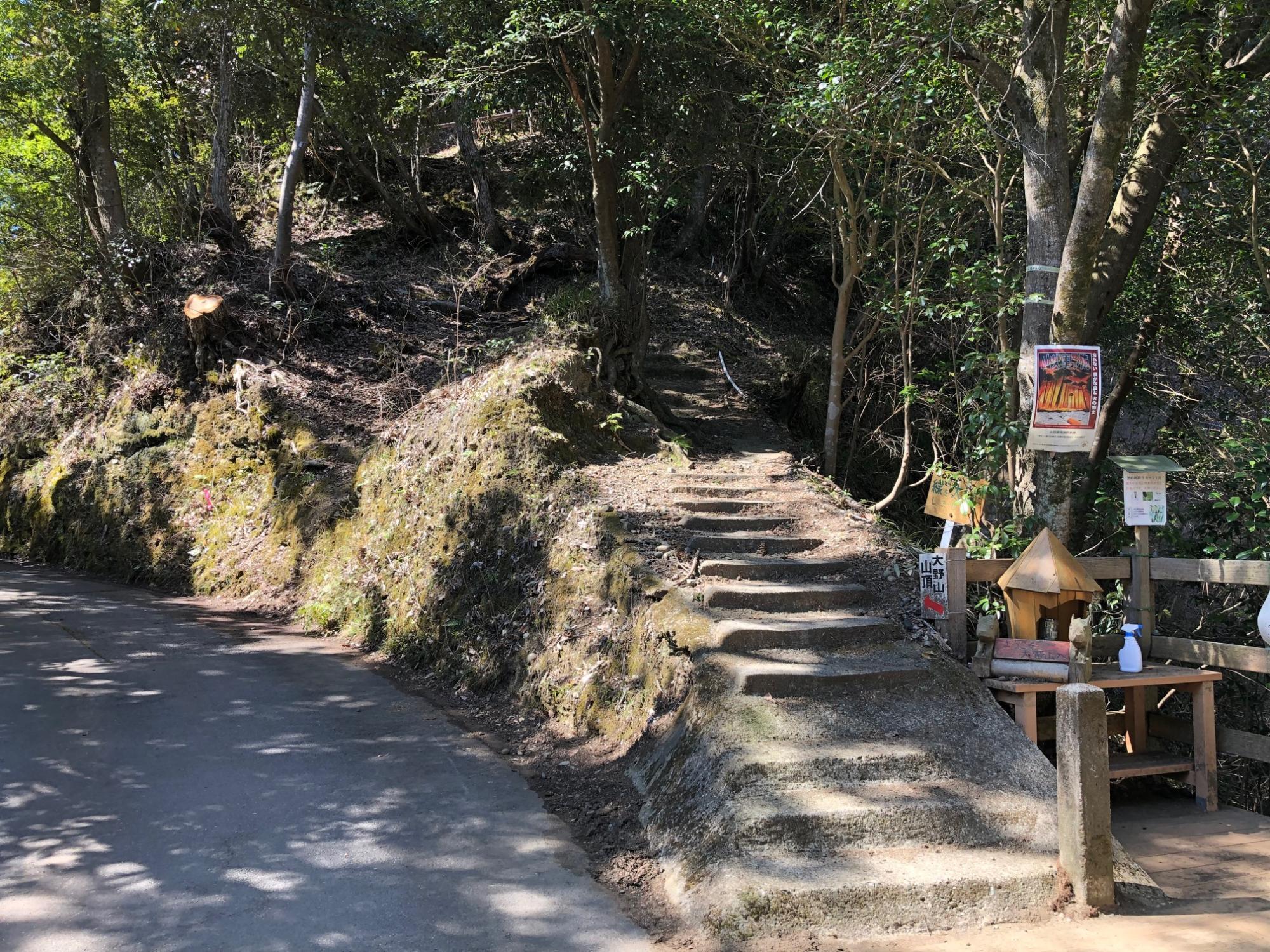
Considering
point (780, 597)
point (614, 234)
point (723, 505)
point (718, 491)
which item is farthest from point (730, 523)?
point (614, 234)

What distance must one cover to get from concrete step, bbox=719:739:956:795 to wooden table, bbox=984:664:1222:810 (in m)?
0.86

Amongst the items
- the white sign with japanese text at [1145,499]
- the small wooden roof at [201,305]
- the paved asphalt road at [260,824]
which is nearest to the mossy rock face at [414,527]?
the paved asphalt road at [260,824]

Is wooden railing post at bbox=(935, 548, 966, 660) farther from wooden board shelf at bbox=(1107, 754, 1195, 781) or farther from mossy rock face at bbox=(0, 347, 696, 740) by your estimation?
mossy rock face at bbox=(0, 347, 696, 740)

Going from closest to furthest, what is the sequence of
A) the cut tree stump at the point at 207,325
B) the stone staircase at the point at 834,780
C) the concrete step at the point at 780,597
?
the stone staircase at the point at 834,780 → the concrete step at the point at 780,597 → the cut tree stump at the point at 207,325

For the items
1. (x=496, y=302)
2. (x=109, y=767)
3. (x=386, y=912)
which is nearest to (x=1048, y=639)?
(x=386, y=912)

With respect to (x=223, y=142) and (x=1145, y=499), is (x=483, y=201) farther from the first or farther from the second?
(x=1145, y=499)

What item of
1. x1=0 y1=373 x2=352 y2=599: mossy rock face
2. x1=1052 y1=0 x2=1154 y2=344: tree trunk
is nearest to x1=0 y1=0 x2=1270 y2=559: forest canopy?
x1=1052 y1=0 x2=1154 y2=344: tree trunk

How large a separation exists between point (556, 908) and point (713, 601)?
273 centimetres

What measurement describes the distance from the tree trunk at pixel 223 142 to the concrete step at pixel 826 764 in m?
14.1

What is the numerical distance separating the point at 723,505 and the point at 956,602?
256 centimetres

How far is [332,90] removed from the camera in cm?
1529

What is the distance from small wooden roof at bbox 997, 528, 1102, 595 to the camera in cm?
613

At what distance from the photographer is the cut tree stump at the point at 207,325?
13.8m

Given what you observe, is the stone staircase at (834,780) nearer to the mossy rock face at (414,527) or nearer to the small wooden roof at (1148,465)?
the mossy rock face at (414,527)
